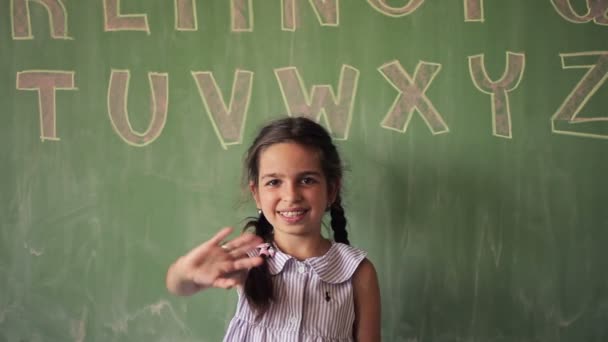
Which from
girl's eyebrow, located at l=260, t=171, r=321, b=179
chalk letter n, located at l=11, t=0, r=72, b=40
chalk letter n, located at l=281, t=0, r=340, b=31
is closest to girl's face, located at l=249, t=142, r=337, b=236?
girl's eyebrow, located at l=260, t=171, r=321, b=179

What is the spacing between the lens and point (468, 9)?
4.02 ft

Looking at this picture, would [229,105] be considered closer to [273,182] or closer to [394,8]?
[273,182]

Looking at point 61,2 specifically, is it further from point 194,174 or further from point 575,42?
point 575,42

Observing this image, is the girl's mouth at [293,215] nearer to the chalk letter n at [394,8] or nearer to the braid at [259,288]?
the braid at [259,288]

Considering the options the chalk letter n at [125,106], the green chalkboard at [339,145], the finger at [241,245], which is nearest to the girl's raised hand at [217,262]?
the finger at [241,245]

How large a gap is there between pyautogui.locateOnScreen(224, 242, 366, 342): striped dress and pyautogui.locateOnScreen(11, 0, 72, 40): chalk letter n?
800 mm

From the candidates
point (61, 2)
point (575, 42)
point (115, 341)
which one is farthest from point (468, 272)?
point (61, 2)

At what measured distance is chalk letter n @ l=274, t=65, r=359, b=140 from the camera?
125 centimetres

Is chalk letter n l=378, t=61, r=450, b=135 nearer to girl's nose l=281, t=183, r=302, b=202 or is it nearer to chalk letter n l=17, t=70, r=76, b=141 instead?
girl's nose l=281, t=183, r=302, b=202

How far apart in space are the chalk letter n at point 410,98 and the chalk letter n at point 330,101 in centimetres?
8

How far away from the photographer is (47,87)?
1.31 m

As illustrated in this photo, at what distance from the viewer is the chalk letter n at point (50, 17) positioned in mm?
1301

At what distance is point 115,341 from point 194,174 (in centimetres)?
48

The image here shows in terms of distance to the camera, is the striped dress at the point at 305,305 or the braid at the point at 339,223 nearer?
the striped dress at the point at 305,305
